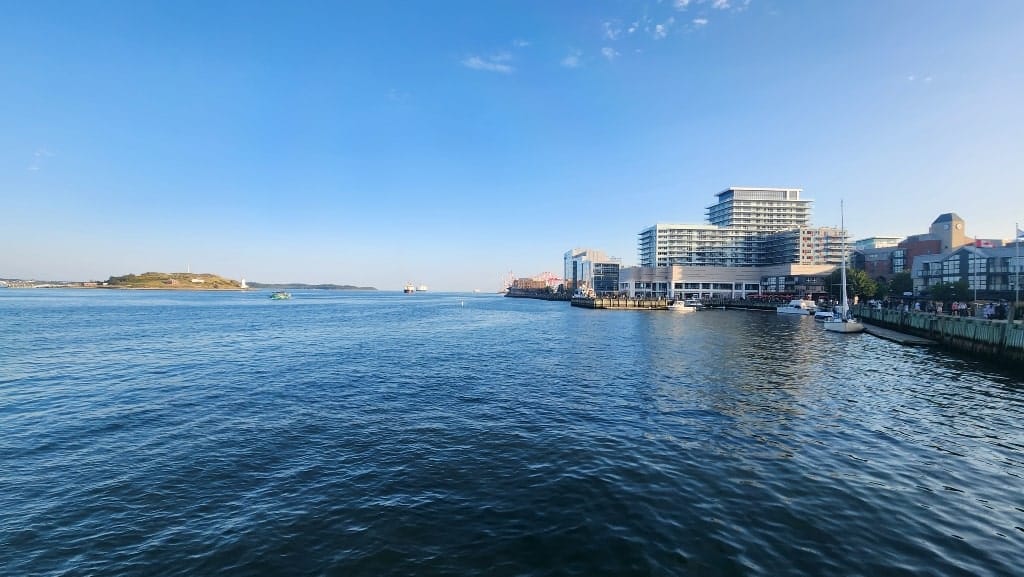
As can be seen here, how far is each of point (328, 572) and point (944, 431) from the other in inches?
1039

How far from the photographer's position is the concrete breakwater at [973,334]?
36312 millimetres

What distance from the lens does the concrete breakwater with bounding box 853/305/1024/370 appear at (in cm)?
3631

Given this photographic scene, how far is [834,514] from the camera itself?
12.7m

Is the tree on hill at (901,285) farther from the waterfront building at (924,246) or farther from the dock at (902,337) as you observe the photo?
the dock at (902,337)

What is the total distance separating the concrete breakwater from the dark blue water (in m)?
7.87

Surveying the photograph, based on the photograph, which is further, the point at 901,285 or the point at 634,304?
the point at 634,304

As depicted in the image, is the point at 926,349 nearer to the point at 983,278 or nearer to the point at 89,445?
the point at 89,445

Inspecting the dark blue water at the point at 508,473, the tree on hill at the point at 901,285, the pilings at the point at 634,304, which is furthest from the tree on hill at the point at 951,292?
the dark blue water at the point at 508,473

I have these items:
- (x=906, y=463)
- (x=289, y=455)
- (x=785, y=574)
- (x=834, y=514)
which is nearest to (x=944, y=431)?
(x=906, y=463)

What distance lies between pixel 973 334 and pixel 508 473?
5368 centimetres

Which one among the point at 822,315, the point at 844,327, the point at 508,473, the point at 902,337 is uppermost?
the point at 822,315

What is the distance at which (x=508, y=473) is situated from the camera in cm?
1548

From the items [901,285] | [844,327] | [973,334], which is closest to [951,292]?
[901,285]

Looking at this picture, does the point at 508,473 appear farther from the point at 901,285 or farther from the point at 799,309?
the point at 901,285
